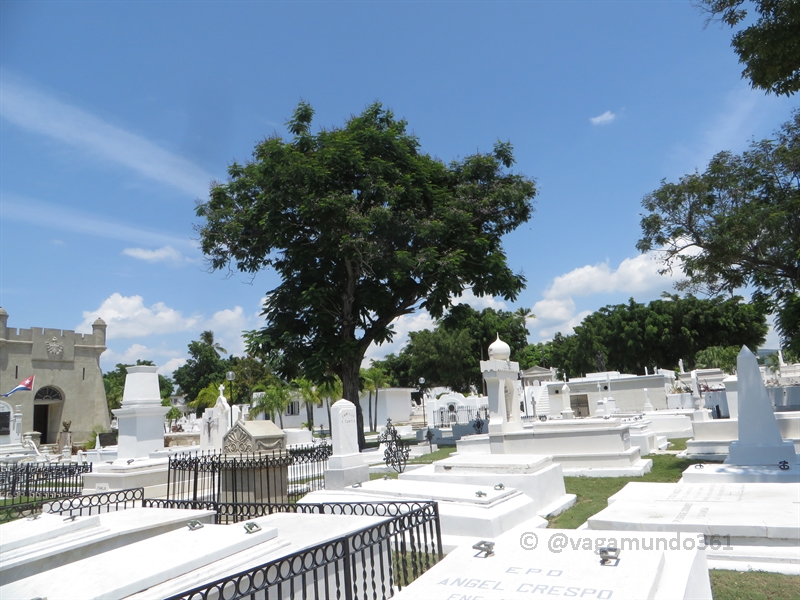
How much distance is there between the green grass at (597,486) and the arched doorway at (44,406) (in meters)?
40.8

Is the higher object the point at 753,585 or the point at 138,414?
the point at 138,414

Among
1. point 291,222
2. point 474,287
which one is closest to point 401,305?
point 474,287

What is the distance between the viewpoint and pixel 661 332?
A: 175 ft

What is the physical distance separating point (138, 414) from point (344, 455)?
5.15 metres

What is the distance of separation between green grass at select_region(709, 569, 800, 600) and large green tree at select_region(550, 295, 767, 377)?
47.5 m

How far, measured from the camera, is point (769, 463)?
10.6m

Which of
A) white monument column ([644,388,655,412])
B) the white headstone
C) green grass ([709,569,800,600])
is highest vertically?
the white headstone

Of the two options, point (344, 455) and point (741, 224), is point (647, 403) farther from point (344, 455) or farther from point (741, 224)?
point (344, 455)

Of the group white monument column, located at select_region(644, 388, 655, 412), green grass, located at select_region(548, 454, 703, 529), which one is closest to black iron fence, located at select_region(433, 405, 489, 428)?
white monument column, located at select_region(644, 388, 655, 412)

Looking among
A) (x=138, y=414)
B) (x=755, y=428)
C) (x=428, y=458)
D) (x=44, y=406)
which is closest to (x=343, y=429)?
(x=138, y=414)

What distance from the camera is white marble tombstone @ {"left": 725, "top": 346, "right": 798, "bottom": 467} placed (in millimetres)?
10688

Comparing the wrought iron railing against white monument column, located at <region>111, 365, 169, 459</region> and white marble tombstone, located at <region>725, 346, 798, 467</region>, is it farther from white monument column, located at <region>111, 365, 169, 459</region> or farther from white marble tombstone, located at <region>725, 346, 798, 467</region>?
white marble tombstone, located at <region>725, 346, 798, 467</region>

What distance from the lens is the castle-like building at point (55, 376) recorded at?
1499 inches

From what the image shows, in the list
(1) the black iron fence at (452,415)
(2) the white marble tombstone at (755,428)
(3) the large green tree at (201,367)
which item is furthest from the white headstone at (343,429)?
(3) the large green tree at (201,367)
